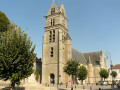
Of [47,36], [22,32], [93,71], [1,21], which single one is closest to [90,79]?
[93,71]

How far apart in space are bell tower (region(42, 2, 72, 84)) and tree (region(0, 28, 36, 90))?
904 inches

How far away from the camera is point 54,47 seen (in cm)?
4238

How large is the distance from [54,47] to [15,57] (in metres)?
27.4

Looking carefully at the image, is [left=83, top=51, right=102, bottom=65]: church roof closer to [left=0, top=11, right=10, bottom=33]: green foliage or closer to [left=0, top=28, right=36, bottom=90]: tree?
[left=0, top=11, right=10, bottom=33]: green foliage

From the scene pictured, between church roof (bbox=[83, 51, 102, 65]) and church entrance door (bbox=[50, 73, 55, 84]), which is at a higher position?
church roof (bbox=[83, 51, 102, 65])

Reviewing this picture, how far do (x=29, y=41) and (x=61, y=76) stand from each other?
2389cm

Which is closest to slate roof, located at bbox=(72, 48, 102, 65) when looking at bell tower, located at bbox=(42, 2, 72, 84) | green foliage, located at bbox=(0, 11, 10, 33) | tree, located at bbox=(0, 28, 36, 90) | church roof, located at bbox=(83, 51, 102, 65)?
church roof, located at bbox=(83, 51, 102, 65)

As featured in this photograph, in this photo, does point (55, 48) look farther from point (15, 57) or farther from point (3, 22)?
point (15, 57)

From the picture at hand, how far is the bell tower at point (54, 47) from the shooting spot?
3975 cm

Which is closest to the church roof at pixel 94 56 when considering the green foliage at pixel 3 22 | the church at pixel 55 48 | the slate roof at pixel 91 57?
the slate roof at pixel 91 57

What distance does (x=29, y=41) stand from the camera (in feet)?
55.8

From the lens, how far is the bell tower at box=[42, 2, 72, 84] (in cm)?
3975

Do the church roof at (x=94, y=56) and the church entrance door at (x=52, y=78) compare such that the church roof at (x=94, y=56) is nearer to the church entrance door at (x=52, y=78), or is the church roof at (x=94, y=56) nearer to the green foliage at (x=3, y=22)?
the church entrance door at (x=52, y=78)

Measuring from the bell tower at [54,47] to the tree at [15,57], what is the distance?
2297 centimetres
